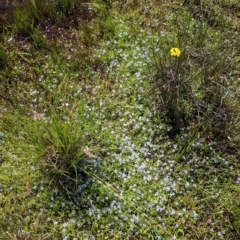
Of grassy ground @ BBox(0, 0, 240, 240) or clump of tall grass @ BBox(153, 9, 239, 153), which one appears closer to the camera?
grassy ground @ BBox(0, 0, 240, 240)

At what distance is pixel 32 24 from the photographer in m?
4.55

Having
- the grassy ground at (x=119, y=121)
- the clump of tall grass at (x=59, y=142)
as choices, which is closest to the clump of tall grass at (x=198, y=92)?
the grassy ground at (x=119, y=121)

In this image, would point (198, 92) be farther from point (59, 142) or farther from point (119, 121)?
point (59, 142)

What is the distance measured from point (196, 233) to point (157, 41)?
2387 mm

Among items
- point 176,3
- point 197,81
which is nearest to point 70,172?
point 197,81

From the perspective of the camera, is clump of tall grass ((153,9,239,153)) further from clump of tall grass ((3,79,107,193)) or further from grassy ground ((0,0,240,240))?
clump of tall grass ((3,79,107,193))

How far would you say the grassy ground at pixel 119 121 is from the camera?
3412mm

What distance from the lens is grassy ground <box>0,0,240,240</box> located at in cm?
341

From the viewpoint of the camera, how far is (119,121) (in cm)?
393

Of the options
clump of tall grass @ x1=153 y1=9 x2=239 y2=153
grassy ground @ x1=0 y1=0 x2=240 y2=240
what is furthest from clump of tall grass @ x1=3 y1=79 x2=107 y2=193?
clump of tall grass @ x1=153 y1=9 x2=239 y2=153

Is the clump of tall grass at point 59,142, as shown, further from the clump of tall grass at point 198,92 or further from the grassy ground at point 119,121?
the clump of tall grass at point 198,92

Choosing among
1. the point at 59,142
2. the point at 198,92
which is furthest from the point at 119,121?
the point at 198,92

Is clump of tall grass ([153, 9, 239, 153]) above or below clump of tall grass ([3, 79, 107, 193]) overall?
above

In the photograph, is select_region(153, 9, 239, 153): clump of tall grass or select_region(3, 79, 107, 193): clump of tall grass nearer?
select_region(3, 79, 107, 193): clump of tall grass
